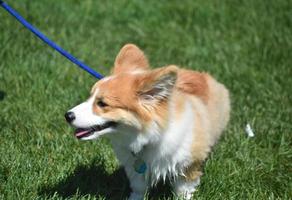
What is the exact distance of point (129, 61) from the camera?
13.1ft

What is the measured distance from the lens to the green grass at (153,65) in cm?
Answer: 417

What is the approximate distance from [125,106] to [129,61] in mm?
570

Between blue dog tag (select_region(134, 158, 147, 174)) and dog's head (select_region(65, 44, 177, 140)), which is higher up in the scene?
dog's head (select_region(65, 44, 177, 140))

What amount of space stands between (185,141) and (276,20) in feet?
13.9

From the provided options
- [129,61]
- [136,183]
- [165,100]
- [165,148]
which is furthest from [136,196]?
[129,61]

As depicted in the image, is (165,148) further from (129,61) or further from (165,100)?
(129,61)

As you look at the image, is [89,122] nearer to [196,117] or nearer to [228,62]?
[196,117]

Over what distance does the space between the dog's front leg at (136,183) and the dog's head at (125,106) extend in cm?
53

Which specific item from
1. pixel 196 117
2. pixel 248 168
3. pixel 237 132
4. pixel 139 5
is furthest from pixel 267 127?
pixel 139 5

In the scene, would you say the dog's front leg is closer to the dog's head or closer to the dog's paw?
the dog's paw

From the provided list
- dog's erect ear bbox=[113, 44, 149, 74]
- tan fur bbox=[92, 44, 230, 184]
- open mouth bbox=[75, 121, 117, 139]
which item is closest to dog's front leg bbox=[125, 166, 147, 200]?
tan fur bbox=[92, 44, 230, 184]

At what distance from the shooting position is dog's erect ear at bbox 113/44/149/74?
3951 millimetres

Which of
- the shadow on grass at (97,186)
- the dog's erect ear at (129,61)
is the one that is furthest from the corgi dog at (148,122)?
the shadow on grass at (97,186)

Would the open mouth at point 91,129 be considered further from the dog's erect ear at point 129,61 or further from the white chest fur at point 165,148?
the dog's erect ear at point 129,61
